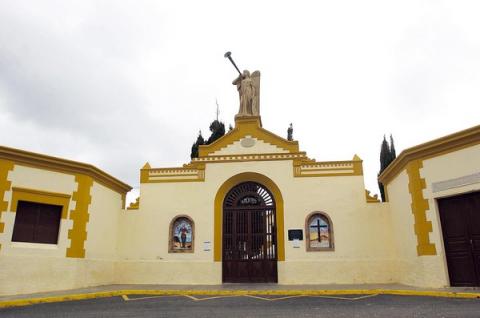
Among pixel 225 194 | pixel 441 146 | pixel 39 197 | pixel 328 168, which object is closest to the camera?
pixel 441 146

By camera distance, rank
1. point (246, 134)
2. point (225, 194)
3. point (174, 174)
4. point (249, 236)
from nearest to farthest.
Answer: point (249, 236), point (225, 194), point (174, 174), point (246, 134)

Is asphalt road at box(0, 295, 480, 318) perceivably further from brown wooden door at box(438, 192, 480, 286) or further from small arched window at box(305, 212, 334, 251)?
small arched window at box(305, 212, 334, 251)

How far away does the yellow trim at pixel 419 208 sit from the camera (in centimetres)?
1178

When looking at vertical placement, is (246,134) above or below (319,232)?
above

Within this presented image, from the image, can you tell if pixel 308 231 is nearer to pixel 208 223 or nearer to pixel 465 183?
pixel 208 223

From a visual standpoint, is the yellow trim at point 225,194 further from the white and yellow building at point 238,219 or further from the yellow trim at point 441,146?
the yellow trim at point 441,146

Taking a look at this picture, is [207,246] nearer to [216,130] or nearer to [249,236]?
[249,236]

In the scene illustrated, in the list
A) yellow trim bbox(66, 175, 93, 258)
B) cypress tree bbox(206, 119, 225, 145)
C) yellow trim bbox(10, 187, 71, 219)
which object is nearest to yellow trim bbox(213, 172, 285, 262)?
yellow trim bbox(66, 175, 93, 258)

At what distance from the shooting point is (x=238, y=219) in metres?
15.6

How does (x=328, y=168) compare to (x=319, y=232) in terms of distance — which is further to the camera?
(x=328, y=168)

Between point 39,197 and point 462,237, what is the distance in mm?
13020

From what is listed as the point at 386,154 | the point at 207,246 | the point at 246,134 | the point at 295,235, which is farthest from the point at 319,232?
the point at 386,154

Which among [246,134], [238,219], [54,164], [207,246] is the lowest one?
[207,246]

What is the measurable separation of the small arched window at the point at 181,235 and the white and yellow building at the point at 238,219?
1.6 inches
